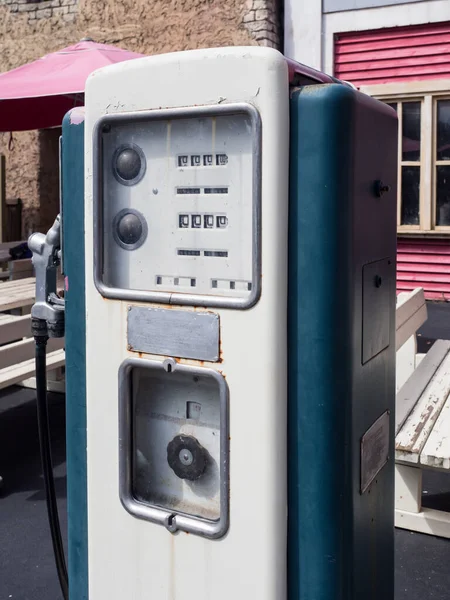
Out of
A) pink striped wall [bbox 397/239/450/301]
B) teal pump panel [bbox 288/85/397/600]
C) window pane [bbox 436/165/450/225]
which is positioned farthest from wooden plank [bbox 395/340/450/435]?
window pane [bbox 436/165/450/225]

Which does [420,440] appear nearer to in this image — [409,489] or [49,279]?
[409,489]

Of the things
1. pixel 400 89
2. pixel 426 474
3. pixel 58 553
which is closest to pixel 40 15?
pixel 400 89

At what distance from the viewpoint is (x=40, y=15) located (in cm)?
938

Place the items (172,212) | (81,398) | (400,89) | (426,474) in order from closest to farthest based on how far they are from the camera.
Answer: (172,212) < (81,398) < (426,474) < (400,89)

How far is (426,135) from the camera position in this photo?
764cm

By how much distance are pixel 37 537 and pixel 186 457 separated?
5.21 ft

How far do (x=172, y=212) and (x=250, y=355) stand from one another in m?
0.35

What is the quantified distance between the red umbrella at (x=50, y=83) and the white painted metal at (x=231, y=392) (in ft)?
11.2

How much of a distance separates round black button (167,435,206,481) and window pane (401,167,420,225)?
6743mm

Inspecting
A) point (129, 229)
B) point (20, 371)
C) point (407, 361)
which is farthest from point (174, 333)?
point (407, 361)

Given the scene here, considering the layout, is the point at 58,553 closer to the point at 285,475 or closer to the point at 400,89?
the point at 285,475

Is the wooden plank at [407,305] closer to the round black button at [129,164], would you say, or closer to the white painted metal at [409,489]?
the white painted metal at [409,489]

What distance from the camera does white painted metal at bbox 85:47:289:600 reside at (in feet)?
4.66

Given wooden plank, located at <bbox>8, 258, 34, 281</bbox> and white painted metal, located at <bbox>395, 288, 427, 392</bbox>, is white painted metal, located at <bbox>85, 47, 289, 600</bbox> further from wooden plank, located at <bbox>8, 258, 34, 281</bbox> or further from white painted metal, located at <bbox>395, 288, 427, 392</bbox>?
wooden plank, located at <bbox>8, 258, 34, 281</bbox>
